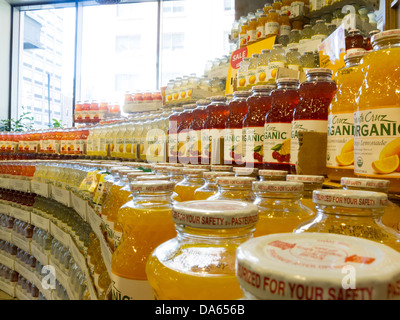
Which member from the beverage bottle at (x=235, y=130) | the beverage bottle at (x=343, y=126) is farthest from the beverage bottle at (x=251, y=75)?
the beverage bottle at (x=343, y=126)

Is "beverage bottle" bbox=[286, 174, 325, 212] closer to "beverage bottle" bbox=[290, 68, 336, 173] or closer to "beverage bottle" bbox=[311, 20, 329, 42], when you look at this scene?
"beverage bottle" bbox=[290, 68, 336, 173]

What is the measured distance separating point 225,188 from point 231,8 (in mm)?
7557

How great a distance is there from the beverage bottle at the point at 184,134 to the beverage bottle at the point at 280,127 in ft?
2.52

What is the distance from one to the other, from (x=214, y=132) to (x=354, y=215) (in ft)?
3.91

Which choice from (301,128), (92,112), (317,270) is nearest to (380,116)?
(301,128)

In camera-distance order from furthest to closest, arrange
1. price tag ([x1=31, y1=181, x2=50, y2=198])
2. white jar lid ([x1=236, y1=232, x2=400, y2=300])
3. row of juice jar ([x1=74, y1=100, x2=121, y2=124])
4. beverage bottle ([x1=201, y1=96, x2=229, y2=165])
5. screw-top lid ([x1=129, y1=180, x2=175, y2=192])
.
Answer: row of juice jar ([x1=74, y1=100, x2=121, y2=124]) < price tag ([x1=31, y1=181, x2=50, y2=198]) < beverage bottle ([x1=201, y1=96, x2=229, y2=165]) < screw-top lid ([x1=129, y1=180, x2=175, y2=192]) < white jar lid ([x1=236, y1=232, x2=400, y2=300])

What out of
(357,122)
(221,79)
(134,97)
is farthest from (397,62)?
(134,97)

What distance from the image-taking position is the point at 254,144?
4.57 ft

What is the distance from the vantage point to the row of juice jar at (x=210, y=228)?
0.49 metres

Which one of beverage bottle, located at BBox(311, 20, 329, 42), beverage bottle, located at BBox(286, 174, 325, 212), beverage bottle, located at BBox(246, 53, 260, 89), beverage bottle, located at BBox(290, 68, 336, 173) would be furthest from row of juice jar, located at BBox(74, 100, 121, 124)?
beverage bottle, located at BBox(286, 174, 325, 212)

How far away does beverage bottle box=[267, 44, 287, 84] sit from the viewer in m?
1.86

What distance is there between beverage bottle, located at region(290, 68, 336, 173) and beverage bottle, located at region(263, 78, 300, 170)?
0.06 meters

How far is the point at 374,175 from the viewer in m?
0.88

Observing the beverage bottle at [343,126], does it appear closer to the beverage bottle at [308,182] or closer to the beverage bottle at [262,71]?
the beverage bottle at [308,182]
